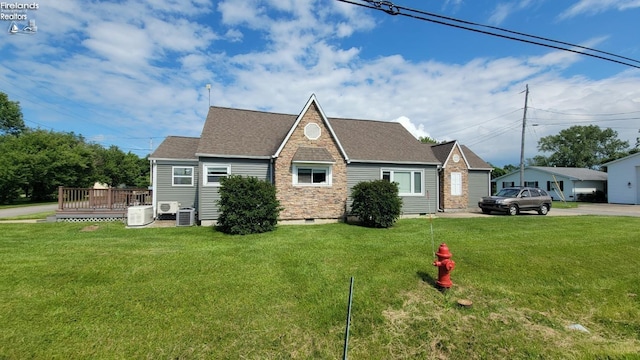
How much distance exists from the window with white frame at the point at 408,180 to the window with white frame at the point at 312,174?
13.7 ft

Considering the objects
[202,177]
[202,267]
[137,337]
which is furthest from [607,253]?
[202,177]

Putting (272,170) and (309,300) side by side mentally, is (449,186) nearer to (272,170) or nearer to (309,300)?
(272,170)

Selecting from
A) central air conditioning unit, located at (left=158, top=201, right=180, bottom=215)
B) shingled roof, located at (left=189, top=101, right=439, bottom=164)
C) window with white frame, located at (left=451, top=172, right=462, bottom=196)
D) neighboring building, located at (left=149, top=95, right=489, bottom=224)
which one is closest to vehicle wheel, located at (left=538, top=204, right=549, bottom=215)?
window with white frame, located at (left=451, top=172, right=462, bottom=196)

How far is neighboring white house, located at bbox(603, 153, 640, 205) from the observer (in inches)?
1179

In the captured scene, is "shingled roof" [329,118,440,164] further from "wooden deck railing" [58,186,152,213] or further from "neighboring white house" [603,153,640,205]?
"neighboring white house" [603,153,640,205]

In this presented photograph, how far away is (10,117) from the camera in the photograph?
156 ft

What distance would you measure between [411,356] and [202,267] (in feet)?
16.5

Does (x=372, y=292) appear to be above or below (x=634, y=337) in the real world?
above

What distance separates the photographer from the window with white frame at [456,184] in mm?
19969

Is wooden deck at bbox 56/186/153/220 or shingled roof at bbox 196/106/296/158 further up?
shingled roof at bbox 196/106/296/158

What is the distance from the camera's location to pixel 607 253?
28.8ft

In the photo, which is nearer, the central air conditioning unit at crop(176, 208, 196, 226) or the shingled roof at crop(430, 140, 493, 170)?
the central air conditioning unit at crop(176, 208, 196, 226)

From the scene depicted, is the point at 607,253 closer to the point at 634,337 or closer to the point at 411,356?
the point at 634,337

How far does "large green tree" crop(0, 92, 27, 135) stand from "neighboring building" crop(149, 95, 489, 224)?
49.8 m
